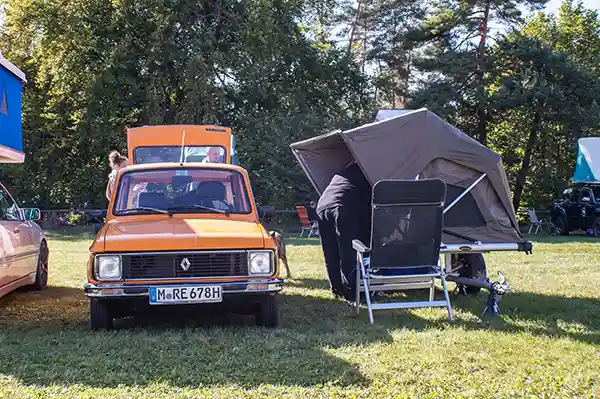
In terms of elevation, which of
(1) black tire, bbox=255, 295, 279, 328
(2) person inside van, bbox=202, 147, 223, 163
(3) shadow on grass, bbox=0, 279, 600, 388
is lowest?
(3) shadow on grass, bbox=0, 279, 600, 388

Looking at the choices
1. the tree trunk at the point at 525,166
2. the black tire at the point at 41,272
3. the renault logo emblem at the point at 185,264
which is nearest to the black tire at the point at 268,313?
the renault logo emblem at the point at 185,264

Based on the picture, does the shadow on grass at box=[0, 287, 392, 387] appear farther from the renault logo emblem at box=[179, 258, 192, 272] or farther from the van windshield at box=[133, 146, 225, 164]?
the van windshield at box=[133, 146, 225, 164]

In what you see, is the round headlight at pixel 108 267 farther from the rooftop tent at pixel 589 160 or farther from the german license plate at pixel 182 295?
the rooftop tent at pixel 589 160

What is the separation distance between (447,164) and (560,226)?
18097 mm

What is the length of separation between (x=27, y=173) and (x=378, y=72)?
18427mm

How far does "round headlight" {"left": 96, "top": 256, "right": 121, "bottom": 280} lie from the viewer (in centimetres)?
582

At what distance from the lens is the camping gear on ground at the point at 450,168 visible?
7.58m

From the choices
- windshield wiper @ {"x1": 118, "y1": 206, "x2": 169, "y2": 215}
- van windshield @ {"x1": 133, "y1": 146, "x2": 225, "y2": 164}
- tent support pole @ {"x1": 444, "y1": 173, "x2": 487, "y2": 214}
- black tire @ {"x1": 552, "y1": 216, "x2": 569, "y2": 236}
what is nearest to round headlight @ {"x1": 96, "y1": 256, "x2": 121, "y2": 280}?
windshield wiper @ {"x1": 118, "y1": 206, "x2": 169, "y2": 215}

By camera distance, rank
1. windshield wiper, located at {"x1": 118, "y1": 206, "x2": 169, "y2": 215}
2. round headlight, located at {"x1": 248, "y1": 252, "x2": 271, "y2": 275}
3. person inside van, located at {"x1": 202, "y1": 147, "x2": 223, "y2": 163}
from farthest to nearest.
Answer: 1. person inside van, located at {"x1": 202, "y1": 147, "x2": 223, "y2": 163}
2. windshield wiper, located at {"x1": 118, "y1": 206, "x2": 169, "y2": 215}
3. round headlight, located at {"x1": 248, "y1": 252, "x2": 271, "y2": 275}

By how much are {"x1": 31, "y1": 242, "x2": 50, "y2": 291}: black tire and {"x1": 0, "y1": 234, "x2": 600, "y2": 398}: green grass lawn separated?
0.83 m

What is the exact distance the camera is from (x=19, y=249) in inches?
308

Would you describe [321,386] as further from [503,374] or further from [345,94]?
[345,94]

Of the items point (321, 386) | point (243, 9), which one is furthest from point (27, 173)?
point (321, 386)

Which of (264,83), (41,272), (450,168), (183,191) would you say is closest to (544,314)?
(450,168)
